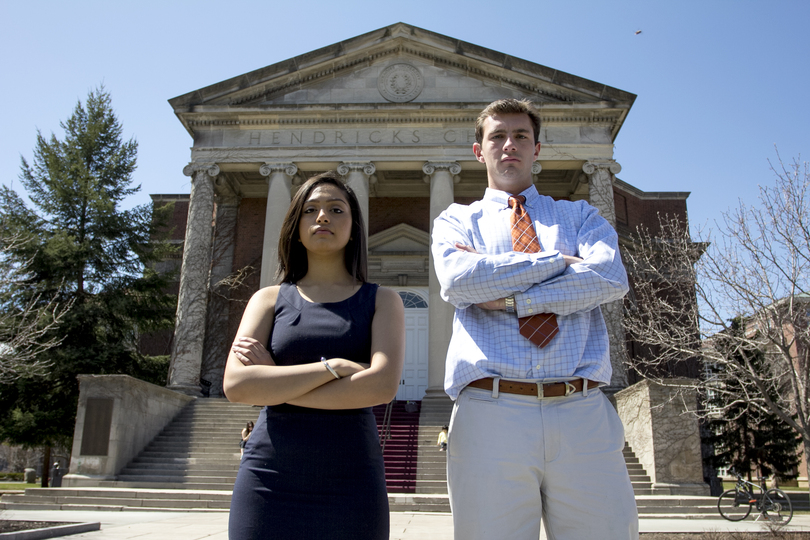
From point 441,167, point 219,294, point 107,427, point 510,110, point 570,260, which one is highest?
point 441,167

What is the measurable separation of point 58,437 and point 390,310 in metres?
21.5

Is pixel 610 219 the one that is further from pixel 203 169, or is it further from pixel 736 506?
pixel 203 169

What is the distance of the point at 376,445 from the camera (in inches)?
97.3

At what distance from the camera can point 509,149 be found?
10.0 ft

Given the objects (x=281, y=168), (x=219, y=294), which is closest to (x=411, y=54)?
(x=281, y=168)

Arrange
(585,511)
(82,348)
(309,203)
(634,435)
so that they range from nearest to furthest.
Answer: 1. (585,511)
2. (309,203)
3. (634,435)
4. (82,348)

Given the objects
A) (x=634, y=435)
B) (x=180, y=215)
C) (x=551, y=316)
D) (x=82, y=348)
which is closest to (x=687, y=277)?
(x=634, y=435)

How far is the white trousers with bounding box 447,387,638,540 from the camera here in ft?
7.88

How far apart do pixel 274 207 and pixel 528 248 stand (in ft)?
60.4

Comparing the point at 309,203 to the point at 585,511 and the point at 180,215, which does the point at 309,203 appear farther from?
the point at 180,215

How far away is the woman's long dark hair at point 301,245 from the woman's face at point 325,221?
3 centimetres

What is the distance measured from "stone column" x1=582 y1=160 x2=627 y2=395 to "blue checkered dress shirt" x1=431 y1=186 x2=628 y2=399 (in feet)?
52.9

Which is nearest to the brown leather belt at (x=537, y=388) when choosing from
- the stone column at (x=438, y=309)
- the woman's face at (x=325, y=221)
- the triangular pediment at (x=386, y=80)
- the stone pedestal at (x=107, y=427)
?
the woman's face at (x=325, y=221)

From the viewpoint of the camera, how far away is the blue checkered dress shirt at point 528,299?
2.60 m
